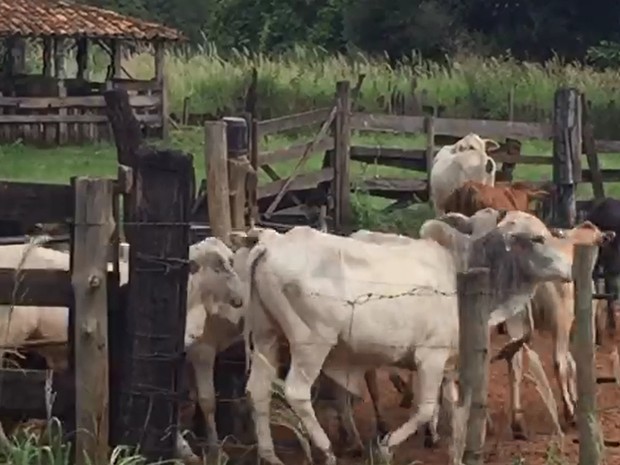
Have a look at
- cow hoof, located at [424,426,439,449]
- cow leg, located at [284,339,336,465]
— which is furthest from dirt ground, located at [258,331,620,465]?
cow leg, located at [284,339,336,465]

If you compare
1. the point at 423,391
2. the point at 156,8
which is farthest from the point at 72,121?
the point at 156,8

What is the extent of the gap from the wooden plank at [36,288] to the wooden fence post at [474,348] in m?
2.08

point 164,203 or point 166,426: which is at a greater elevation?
point 164,203

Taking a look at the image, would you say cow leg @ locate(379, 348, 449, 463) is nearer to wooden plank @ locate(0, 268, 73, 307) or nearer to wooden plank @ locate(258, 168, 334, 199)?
wooden plank @ locate(0, 268, 73, 307)

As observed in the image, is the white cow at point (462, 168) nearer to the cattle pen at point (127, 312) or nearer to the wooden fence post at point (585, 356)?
the cattle pen at point (127, 312)

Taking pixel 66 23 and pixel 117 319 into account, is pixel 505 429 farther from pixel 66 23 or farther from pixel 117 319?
pixel 66 23

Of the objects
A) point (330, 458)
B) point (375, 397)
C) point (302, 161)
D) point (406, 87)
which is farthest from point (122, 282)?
point (406, 87)

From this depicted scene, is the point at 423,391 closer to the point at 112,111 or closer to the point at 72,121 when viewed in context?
the point at 112,111

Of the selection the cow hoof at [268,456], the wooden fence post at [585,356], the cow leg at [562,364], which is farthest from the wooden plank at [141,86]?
the wooden fence post at [585,356]

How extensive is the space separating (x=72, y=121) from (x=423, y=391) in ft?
74.8

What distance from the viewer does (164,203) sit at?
8.19 m

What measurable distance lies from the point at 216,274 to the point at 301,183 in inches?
315

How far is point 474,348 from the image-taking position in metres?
7.18

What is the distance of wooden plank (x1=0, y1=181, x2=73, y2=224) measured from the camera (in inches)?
340
